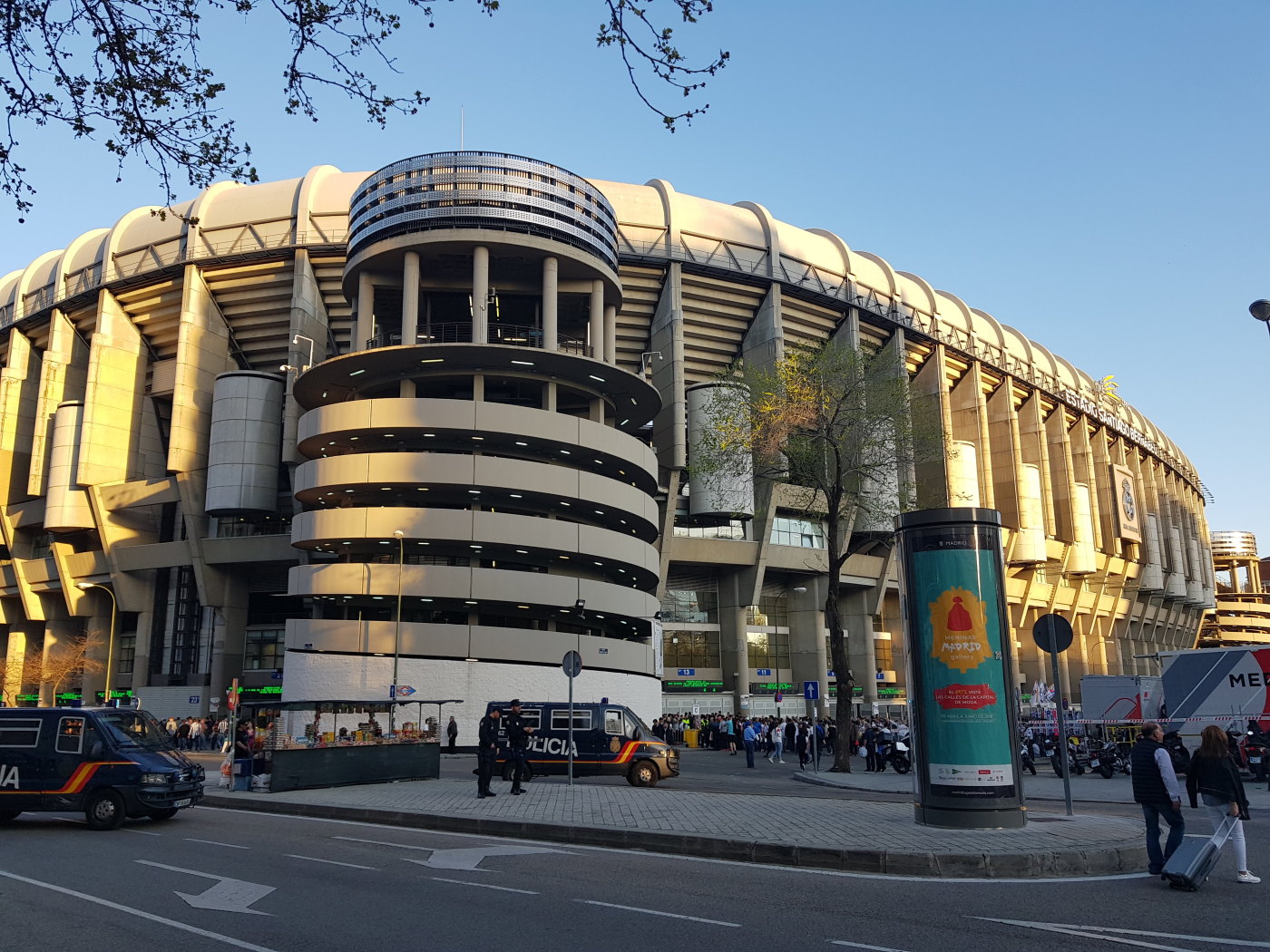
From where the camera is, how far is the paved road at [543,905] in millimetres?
6977

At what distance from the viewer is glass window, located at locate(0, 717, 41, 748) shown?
48.5ft

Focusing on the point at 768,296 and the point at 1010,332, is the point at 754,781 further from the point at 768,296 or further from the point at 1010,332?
the point at 1010,332

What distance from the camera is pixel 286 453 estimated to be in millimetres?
51312

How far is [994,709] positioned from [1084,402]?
81.9m

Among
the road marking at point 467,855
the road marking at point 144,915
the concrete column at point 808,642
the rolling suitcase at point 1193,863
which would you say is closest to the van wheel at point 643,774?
the road marking at point 467,855

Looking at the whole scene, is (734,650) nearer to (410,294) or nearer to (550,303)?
A: (550,303)

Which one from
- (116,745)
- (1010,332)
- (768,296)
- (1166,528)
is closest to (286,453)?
(768,296)

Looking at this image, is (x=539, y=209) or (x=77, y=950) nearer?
(x=77, y=950)

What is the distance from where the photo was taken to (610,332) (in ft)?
172

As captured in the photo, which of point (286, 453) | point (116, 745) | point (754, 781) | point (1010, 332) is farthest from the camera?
point (1010, 332)

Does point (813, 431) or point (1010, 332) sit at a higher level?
point (1010, 332)

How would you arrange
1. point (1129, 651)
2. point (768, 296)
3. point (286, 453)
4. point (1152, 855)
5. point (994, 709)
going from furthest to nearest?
1. point (1129, 651)
2. point (768, 296)
3. point (286, 453)
4. point (994, 709)
5. point (1152, 855)

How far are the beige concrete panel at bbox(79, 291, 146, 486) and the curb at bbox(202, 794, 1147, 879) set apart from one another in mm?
50680

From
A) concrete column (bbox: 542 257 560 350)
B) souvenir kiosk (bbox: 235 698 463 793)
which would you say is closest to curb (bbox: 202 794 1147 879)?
souvenir kiosk (bbox: 235 698 463 793)
